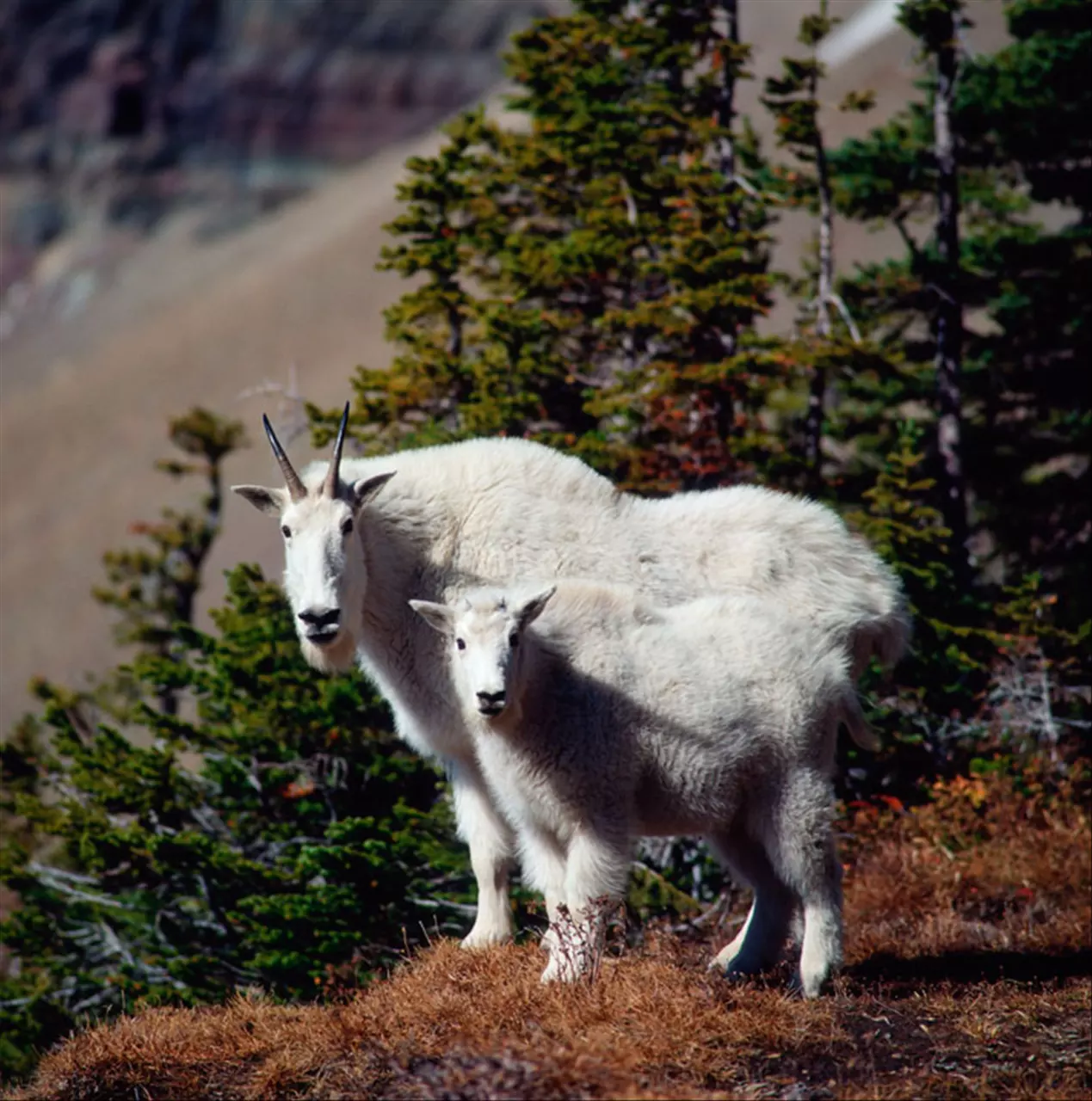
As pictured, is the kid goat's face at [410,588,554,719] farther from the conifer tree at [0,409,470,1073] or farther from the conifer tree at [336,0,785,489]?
the conifer tree at [336,0,785,489]

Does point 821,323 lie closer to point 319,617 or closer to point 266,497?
point 266,497

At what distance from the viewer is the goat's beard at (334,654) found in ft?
27.6

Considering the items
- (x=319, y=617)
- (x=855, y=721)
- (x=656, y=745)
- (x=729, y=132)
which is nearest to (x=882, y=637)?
(x=855, y=721)

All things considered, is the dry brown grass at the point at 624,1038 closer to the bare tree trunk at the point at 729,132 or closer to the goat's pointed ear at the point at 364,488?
the goat's pointed ear at the point at 364,488

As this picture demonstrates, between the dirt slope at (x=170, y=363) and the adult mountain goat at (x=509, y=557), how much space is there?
37622 mm

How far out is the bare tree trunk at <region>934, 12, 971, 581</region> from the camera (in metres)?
16.4

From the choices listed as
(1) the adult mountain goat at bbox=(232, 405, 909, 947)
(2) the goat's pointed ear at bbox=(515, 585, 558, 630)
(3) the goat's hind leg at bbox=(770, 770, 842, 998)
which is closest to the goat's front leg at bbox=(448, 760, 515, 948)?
(1) the adult mountain goat at bbox=(232, 405, 909, 947)

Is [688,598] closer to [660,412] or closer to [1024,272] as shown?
[660,412]

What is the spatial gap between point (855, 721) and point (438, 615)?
7.45ft

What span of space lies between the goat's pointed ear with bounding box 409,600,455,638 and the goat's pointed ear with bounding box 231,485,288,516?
112 centimetres

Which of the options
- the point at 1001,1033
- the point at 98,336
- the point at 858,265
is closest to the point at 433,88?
the point at 98,336

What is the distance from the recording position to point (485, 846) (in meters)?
8.79

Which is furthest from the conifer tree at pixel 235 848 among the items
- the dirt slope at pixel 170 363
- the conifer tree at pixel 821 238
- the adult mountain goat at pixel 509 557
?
the dirt slope at pixel 170 363

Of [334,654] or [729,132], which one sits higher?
[729,132]
